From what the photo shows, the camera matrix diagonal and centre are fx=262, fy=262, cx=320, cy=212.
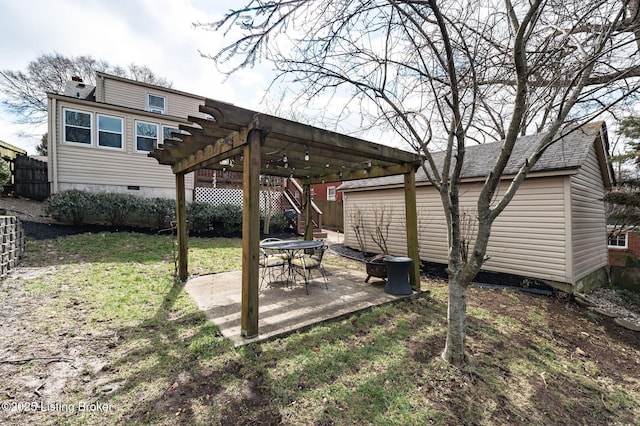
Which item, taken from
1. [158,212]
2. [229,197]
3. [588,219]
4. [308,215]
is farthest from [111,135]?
[588,219]

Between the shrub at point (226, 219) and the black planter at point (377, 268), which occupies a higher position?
the shrub at point (226, 219)

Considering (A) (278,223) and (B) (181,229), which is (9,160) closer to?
(A) (278,223)

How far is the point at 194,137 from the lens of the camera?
12.3 ft

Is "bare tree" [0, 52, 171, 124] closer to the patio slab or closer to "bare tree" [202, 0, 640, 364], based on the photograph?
the patio slab

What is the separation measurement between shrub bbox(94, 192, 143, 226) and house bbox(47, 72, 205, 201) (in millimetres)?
1762

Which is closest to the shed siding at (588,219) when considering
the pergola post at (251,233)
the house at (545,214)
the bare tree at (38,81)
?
the house at (545,214)

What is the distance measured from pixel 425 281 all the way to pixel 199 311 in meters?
5.06

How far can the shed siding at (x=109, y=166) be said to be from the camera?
922cm

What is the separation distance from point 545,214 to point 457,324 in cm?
479

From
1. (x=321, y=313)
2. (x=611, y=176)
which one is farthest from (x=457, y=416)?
(x=611, y=176)

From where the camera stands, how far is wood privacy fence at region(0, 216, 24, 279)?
15.3 feet

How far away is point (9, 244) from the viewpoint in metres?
4.96

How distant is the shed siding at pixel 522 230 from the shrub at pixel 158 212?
8509mm

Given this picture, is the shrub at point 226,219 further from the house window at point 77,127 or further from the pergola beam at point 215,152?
the house window at point 77,127
